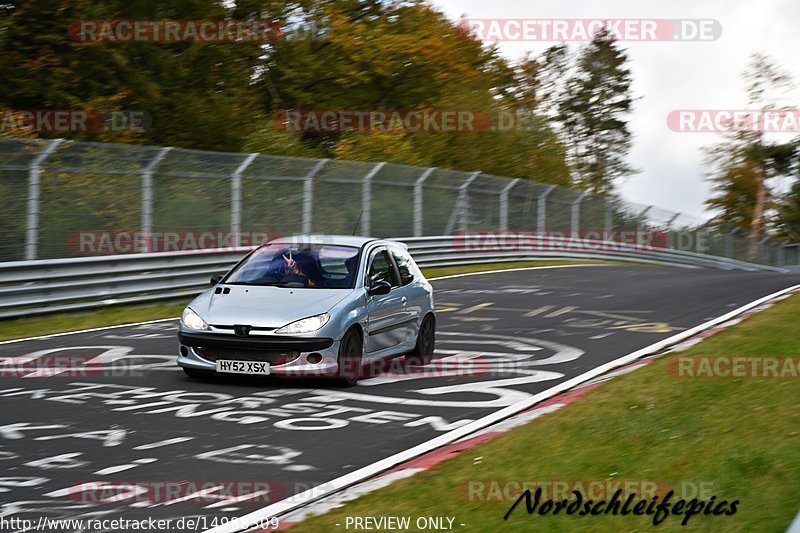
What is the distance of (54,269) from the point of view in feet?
53.3

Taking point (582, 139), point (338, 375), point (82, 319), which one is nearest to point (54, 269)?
point (82, 319)

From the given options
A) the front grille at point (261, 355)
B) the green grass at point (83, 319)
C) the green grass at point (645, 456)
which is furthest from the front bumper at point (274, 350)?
the green grass at point (83, 319)

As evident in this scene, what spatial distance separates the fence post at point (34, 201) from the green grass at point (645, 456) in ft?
31.3

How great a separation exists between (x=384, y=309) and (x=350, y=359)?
1044mm

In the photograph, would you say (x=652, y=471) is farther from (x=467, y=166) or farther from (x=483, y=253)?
(x=467, y=166)

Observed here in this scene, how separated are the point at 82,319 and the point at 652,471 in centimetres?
1141

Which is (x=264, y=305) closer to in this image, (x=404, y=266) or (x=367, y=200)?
(x=404, y=266)

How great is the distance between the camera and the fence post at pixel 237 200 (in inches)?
791

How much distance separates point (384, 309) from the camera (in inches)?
451

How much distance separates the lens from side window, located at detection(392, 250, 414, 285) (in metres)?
12.4

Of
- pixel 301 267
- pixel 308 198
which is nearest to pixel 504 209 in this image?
pixel 308 198

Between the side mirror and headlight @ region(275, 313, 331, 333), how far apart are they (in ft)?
3.01

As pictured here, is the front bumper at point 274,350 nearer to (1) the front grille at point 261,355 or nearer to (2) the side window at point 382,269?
(1) the front grille at point 261,355

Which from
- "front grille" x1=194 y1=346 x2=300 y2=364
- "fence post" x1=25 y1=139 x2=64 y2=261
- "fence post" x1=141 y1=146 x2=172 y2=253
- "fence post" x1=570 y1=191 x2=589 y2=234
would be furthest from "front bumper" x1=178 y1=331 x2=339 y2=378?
"fence post" x1=570 y1=191 x2=589 y2=234
